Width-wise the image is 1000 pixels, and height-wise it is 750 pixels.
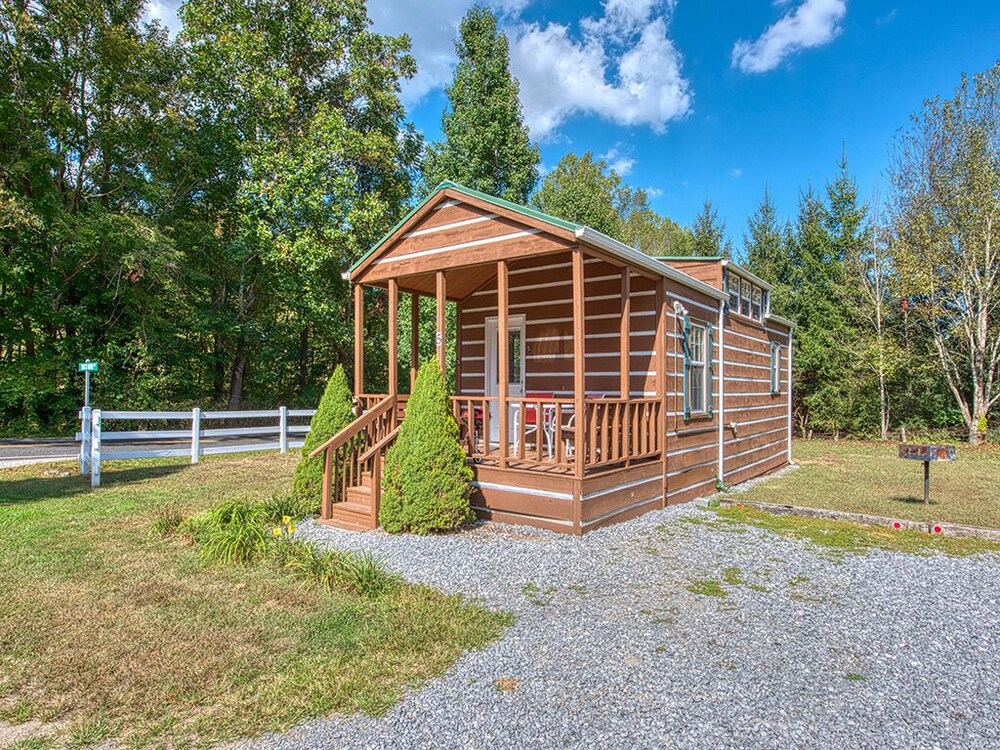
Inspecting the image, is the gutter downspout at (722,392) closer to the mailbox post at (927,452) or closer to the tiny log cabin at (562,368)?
the tiny log cabin at (562,368)

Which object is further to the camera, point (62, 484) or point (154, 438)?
point (154, 438)

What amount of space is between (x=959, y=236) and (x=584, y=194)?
1134 cm

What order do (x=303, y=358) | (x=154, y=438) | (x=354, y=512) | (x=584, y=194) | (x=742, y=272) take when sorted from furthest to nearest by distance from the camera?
(x=584, y=194) → (x=303, y=358) → (x=154, y=438) → (x=742, y=272) → (x=354, y=512)

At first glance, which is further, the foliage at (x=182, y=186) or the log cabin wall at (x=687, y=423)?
the foliage at (x=182, y=186)

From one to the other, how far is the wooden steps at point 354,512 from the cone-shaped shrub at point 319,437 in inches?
13.6

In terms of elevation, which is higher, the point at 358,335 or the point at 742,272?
the point at 742,272

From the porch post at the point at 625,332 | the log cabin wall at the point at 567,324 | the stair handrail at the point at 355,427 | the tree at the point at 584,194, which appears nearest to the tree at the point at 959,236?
the tree at the point at 584,194

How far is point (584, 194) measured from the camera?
2097cm

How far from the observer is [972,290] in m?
15.6

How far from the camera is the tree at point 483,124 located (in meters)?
18.5

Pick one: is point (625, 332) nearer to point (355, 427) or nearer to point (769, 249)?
point (355, 427)

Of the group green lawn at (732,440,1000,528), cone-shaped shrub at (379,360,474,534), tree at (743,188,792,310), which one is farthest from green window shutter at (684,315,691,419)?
tree at (743,188,792,310)

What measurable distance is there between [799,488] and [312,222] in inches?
549

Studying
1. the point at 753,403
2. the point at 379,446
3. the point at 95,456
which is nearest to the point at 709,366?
the point at 753,403
